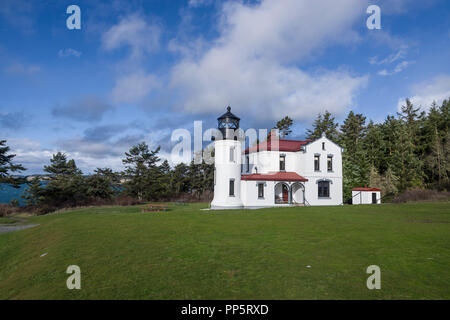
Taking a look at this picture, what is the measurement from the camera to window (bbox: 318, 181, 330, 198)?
30.6 m

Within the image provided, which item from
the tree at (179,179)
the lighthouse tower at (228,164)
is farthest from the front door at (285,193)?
the tree at (179,179)

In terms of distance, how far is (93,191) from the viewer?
39375mm

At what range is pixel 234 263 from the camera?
7828 millimetres

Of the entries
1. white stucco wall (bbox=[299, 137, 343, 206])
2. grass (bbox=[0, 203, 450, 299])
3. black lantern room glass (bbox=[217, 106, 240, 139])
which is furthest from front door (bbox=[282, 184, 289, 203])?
grass (bbox=[0, 203, 450, 299])

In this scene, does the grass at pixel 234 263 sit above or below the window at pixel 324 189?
below

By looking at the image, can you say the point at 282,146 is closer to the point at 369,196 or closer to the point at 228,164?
the point at 228,164

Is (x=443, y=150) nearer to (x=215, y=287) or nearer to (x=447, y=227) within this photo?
(x=447, y=227)

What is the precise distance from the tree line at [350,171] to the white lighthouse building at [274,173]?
12.8 m

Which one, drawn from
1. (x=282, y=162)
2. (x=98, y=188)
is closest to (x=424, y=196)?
(x=282, y=162)

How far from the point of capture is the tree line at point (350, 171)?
131 ft

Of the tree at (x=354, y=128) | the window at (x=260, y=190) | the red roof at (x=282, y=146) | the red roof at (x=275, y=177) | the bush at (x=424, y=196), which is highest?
the tree at (x=354, y=128)

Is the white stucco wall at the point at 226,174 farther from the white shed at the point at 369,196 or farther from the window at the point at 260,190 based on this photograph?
the white shed at the point at 369,196

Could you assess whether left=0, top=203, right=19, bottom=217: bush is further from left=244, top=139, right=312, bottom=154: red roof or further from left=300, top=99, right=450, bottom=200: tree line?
left=300, top=99, right=450, bottom=200: tree line

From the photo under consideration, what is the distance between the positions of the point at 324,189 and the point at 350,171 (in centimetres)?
1477
